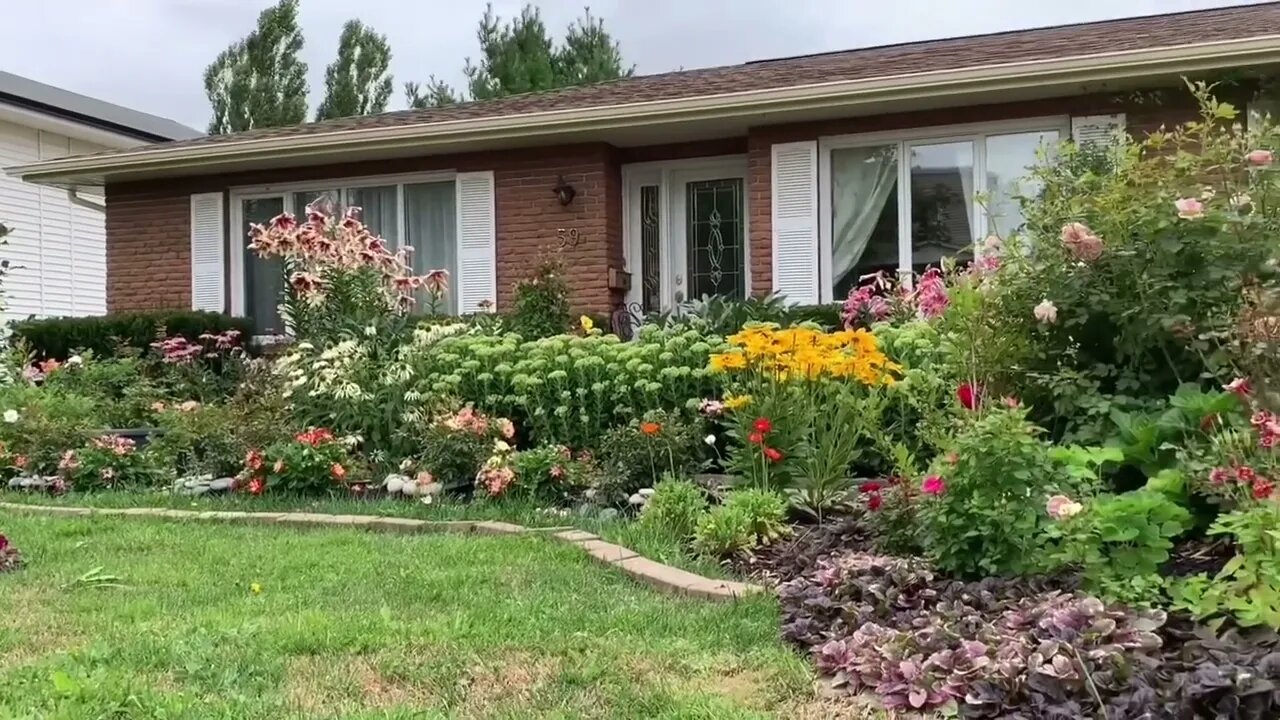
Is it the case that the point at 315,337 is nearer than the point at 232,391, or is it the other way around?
the point at 315,337

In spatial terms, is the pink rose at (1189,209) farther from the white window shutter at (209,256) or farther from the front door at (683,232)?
the white window shutter at (209,256)

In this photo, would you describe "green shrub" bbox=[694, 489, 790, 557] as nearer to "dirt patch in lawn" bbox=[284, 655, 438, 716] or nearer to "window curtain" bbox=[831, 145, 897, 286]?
"dirt patch in lawn" bbox=[284, 655, 438, 716]

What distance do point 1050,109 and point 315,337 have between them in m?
5.85

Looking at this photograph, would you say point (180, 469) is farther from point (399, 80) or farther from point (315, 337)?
point (399, 80)

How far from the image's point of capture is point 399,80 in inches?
1115

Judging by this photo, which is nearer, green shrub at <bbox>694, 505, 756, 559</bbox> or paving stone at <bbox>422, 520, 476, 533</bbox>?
green shrub at <bbox>694, 505, 756, 559</bbox>

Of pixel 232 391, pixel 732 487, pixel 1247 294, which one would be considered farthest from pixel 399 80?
pixel 1247 294

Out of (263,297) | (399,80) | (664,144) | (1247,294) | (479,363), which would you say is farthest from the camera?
(399,80)

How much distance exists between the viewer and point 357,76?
91.6ft

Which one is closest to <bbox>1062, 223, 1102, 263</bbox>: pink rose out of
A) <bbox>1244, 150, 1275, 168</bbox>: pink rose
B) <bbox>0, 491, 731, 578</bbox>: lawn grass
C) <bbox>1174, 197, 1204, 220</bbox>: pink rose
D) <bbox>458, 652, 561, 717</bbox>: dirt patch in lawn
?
<bbox>1174, 197, 1204, 220</bbox>: pink rose

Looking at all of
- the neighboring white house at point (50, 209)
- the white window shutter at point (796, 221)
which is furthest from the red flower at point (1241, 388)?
the neighboring white house at point (50, 209)

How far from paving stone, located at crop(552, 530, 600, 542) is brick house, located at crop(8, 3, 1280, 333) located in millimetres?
4561

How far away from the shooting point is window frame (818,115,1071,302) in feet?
28.7

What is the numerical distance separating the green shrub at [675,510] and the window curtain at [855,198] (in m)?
5.08
